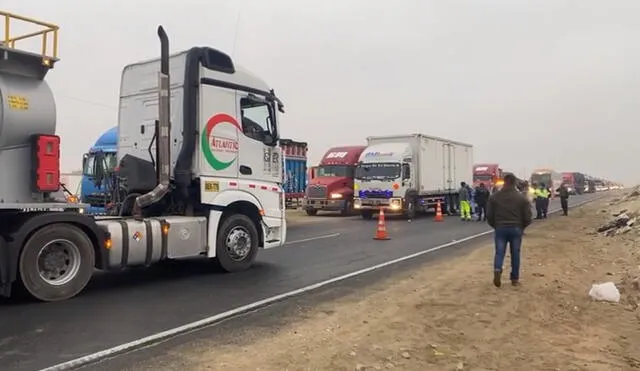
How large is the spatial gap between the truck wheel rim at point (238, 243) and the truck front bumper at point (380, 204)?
1492 centimetres

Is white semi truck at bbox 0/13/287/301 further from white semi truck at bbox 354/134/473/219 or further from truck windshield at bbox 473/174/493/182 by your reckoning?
truck windshield at bbox 473/174/493/182

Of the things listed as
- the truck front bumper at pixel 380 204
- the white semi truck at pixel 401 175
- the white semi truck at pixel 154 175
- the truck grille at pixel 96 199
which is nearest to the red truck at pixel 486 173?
the white semi truck at pixel 401 175

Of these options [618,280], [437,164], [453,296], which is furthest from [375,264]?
[437,164]

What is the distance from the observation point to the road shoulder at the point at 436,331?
16.6 ft

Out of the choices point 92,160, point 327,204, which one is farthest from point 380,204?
point 92,160

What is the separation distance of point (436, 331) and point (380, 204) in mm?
19225

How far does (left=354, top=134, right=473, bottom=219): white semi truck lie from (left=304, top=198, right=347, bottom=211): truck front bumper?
1713 mm

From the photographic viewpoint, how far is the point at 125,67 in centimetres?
1060

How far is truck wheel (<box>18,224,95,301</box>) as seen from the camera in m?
7.19

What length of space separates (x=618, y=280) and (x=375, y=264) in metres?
4.29

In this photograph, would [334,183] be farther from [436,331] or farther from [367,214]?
Result: [436,331]

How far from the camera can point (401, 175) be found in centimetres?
2502

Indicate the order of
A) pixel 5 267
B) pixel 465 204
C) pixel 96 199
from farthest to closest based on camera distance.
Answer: pixel 465 204 < pixel 96 199 < pixel 5 267

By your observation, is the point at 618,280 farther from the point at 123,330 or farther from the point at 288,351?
the point at 123,330
